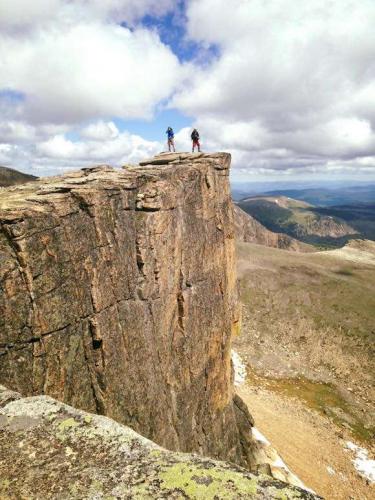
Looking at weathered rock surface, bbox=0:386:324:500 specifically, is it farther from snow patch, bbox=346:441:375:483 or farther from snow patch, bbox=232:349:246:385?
snow patch, bbox=232:349:246:385

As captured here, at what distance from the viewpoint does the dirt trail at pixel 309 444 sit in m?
52.3

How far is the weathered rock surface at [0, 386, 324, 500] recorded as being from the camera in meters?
8.35

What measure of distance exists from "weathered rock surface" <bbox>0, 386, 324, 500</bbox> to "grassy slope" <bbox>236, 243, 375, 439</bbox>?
7252 cm

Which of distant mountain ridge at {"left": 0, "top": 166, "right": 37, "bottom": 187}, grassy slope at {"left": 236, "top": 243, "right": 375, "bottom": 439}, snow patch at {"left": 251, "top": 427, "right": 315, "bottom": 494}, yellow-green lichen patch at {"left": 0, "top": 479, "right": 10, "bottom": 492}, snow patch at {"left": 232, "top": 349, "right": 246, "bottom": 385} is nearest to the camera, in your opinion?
yellow-green lichen patch at {"left": 0, "top": 479, "right": 10, "bottom": 492}

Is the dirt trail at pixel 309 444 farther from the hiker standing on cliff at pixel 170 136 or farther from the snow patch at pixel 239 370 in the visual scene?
the hiker standing on cliff at pixel 170 136

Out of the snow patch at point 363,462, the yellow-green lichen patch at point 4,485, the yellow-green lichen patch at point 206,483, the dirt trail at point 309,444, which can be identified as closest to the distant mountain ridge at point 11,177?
the dirt trail at point 309,444

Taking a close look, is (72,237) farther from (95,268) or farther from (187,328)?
(187,328)

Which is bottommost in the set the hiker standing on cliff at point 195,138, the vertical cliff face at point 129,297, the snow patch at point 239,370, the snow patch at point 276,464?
the snow patch at point 239,370

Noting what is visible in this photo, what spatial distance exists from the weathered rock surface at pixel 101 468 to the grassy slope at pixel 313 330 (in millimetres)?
72523

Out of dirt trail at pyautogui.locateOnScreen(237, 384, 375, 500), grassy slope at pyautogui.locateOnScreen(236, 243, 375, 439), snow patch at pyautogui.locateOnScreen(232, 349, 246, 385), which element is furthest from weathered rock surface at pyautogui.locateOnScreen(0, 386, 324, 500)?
grassy slope at pyautogui.locateOnScreen(236, 243, 375, 439)

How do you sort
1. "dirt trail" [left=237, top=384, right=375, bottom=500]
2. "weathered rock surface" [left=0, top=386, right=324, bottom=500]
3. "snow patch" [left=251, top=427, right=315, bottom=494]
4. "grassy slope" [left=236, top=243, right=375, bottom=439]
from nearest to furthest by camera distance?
"weathered rock surface" [left=0, top=386, right=324, bottom=500] → "snow patch" [left=251, top=427, right=315, bottom=494] → "dirt trail" [left=237, top=384, right=375, bottom=500] → "grassy slope" [left=236, top=243, right=375, bottom=439]

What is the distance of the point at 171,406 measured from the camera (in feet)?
104

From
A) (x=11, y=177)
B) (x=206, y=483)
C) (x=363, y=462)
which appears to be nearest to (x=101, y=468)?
(x=206, y=483)

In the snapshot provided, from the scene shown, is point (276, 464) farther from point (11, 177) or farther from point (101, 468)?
point (11, 177)
